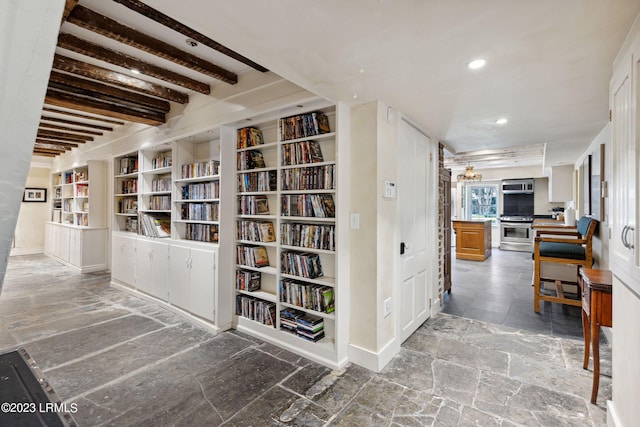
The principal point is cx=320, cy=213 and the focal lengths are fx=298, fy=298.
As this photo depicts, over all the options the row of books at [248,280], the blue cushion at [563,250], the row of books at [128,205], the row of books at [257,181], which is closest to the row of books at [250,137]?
the row of books at [257,181]

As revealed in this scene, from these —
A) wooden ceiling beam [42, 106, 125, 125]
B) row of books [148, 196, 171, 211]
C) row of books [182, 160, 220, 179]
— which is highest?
wooden ceiling beam [42, 106, 125, 125]

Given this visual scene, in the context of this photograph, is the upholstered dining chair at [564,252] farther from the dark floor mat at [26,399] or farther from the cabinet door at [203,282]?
the dark floor mat at [26,399]

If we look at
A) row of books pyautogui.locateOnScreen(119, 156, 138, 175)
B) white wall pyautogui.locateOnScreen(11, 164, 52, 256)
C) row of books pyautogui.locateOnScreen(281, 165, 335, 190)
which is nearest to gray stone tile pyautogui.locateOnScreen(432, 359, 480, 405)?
row of books pyautogui.locateOnScreen(281, 165, 335, 190)

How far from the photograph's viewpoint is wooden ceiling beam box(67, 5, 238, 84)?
75.9 inches

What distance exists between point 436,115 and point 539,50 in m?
1.17

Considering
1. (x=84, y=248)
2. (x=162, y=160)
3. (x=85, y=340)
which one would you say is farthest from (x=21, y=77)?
(x=84, y=248)

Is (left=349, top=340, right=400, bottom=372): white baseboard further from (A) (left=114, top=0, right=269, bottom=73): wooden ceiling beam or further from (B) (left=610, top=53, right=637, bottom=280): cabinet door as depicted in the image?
(A) (left=114, top=0, right=269, bottom=73): wooden ceiling beam

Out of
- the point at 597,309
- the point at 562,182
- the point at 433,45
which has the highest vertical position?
the point at 433,45

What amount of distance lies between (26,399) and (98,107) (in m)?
3.72

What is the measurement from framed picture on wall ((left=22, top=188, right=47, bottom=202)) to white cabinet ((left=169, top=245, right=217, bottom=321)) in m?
7.06

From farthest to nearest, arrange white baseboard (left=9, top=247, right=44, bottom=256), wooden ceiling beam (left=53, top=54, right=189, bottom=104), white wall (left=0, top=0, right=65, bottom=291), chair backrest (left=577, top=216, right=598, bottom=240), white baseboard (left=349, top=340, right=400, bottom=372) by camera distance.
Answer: white baseboard (left=9, top=247, right=44, bottom=256)
chair backrest (left=577, top=216, right=598, bottom=240)
wooden ceiling beam (left=53, top=54, right=189, bottom=104)
white baseboard (left=349, top=340, right=400, bottom=372)
white wall (left=0, top=0, right=65, bottom=291)

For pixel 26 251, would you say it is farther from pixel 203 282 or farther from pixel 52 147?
pixel 203 282

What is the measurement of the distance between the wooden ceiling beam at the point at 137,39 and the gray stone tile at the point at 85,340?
2.62 metres

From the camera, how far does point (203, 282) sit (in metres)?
3.19
